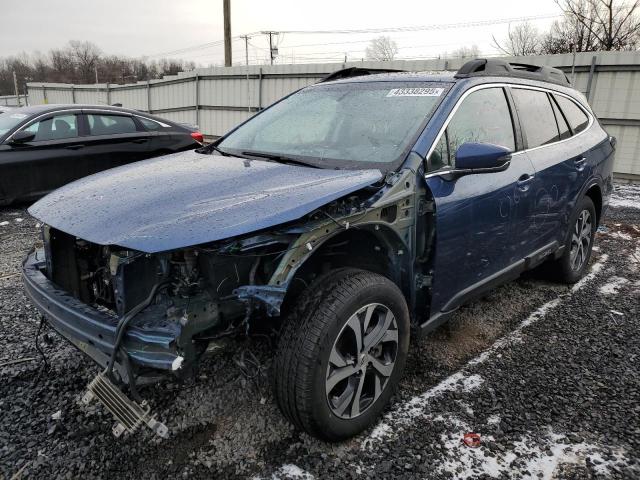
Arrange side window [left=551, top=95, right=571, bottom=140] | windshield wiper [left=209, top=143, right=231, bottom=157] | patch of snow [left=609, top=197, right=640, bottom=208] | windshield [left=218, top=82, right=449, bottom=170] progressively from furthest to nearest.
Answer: patch of snow [left=609, top=197, right=640, bottom=208] < side window [left=551, top=95, right=571, bottom=140] < windshield wiper [left=209, top=143, right=231, bottom=157] < windshield [left=218, top=82, right=449, bottom=170]

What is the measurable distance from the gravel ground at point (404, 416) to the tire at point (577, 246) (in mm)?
738

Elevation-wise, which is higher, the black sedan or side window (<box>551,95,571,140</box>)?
side window (<box>551,95,571,140</box>)

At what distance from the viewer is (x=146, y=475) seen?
2064 mm

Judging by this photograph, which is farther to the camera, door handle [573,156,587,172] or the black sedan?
the black sedan

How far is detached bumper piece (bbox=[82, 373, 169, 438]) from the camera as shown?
1.88 metres

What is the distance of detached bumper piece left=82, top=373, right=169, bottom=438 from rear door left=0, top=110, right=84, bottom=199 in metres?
5.44

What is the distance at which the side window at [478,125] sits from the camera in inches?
106

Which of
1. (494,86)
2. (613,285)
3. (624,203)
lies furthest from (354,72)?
(624,203)

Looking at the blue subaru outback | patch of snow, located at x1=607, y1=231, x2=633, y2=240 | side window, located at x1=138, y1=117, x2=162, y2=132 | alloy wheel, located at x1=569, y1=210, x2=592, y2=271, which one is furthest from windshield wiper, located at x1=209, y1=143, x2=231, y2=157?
patch of snow, located at x1=607, y1=231, x2=633, y2=240

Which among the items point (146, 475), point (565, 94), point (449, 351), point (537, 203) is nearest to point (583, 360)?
point (449, 351)

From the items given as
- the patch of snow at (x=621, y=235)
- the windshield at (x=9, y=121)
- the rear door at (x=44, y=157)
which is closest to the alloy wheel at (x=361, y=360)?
the patch of snow at (x=621, y=235)

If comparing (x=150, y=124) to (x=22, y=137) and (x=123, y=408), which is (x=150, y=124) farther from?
(x=123, y=408)

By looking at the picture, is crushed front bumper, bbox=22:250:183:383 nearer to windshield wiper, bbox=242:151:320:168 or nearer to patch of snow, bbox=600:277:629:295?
windshield wiper, bbox=242:151:320:168

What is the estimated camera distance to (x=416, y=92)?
294cm
